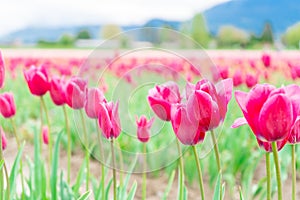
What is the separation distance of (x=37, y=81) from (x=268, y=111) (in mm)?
933

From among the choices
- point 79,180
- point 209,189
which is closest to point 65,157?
point 209,189

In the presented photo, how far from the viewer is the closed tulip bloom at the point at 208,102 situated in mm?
1085

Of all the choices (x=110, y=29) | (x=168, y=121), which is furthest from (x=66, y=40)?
(x=168, y=121)

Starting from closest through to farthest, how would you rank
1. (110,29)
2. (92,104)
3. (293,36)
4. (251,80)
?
1. (92,104)
2. (251,80)
3. (293,36)
4. (110,29)

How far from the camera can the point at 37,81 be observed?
176 centimetres

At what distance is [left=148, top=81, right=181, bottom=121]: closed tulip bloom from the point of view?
1.19 meters

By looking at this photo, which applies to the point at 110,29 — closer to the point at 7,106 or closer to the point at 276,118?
the point at 7,106

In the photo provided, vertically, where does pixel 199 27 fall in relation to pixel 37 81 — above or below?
above

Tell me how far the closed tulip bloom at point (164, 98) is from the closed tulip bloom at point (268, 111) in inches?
8.6

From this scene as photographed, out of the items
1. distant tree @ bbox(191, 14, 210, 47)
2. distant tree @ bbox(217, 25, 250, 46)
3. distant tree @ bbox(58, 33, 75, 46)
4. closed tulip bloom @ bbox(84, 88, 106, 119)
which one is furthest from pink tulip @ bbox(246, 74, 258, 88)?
distant tree @ bbox(58, 33, 75, 46)

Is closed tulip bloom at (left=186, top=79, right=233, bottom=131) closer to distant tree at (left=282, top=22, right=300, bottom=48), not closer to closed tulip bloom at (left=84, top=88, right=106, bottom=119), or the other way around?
closed tulip bloom at (left=84, top=88, right=106, bottom=119)

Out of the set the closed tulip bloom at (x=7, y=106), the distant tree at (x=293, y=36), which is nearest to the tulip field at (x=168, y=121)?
the closed tulip bloom at (x=7, y=106)

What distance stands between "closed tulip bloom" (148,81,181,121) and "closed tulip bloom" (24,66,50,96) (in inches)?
24.6

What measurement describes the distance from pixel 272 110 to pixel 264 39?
39194mm
